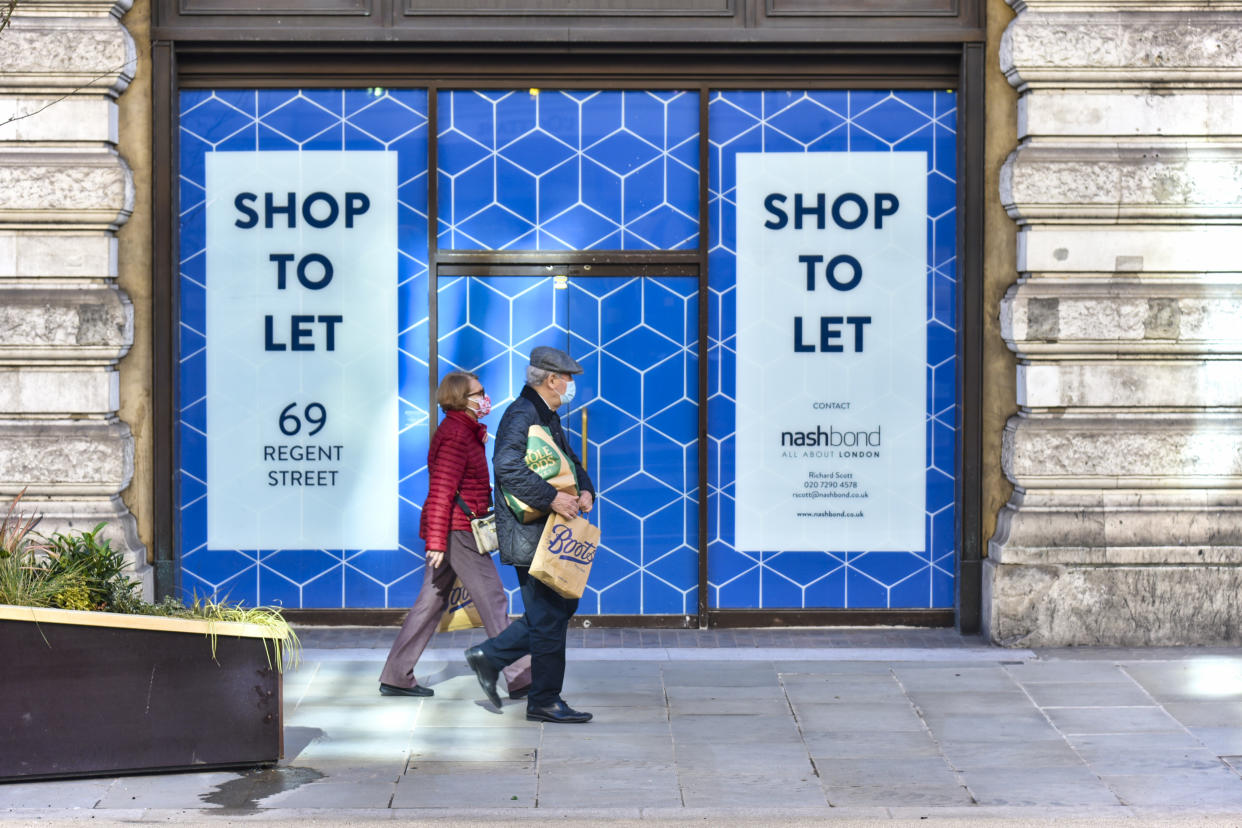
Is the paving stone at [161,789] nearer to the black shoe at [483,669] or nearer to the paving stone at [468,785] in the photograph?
the paving stone at [468,785]

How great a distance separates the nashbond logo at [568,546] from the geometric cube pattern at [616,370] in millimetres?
2438

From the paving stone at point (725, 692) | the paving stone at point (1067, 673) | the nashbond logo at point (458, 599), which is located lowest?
the paving stone at point (725, 692)

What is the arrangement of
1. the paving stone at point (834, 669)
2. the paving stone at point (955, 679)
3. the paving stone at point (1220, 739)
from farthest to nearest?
the paving stone at point (834, 669) → the paving stone at point (955, 679) → the paving stone at point (1220, 739)

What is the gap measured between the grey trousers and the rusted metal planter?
1382 millimetres

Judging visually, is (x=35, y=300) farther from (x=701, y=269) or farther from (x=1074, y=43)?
(x=1074, y=43)

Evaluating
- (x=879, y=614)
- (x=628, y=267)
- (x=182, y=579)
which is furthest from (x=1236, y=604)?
(x=182, y=579)

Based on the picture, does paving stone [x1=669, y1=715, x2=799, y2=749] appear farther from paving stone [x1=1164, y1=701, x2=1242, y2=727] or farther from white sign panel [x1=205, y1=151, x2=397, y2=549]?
white sign panel [x1=205, y1=151, x2=397, y2=549]

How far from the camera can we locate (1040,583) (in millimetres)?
9516

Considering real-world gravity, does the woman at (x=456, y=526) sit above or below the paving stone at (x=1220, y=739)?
above

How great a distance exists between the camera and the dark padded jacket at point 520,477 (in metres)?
7.54

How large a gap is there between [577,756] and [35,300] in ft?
15.2

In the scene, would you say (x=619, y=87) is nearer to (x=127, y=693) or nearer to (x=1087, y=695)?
(x=1087, y=695)

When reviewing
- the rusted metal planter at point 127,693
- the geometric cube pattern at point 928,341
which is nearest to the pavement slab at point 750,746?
the rusted metal planter at point 127,693

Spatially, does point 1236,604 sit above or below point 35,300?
below
